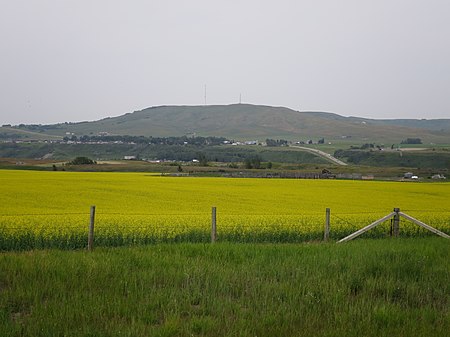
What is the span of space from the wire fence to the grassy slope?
9.62 ft

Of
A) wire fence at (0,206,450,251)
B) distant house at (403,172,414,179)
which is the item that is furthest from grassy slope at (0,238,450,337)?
distant house at (403,172,414,179)

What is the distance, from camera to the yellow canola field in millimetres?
15453

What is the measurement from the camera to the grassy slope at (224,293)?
22.7 ft

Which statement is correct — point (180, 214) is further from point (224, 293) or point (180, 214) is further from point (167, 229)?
point (224, 293)

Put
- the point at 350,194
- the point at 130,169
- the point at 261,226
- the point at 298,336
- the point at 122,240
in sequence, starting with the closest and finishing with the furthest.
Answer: the point at 298,336 → the point at 122,240 → the point at 261,226 → the point at 350,194 → the point at 130,169

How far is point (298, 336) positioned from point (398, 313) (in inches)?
79.0

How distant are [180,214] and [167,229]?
4.97m

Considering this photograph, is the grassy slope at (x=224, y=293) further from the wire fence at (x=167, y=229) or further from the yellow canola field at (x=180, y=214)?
the yellow canola field at (x=180, y=214)

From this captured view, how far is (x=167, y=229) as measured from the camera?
1620 centimetres

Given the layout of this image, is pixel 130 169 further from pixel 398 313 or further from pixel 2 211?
pixel 398 313

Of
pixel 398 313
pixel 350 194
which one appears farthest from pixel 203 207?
pixel 398 313

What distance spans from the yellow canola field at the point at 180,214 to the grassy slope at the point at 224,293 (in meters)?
3.65

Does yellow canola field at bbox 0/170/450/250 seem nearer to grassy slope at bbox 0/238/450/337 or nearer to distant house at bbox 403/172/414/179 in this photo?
grassy slope at bbox 0/238/450/337

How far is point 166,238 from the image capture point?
15.3 meters
